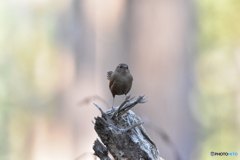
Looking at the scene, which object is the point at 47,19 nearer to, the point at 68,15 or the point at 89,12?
the point at 68,15

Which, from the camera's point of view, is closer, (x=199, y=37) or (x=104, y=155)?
(x=104, y=155)

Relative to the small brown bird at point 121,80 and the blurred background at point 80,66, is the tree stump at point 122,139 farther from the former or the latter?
the blurred background at point 80,66

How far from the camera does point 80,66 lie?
2293 millimetres

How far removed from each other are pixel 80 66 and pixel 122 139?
1.36m

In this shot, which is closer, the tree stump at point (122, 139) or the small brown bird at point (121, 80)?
the tree stump at point (122, 139)

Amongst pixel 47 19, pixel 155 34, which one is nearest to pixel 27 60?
pixel 47 19

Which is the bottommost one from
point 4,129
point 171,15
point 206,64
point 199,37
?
point 4,129

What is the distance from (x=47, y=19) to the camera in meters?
2.27

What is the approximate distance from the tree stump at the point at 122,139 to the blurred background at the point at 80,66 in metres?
1.15

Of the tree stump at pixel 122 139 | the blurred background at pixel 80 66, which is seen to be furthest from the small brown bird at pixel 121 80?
the blurred background at pixel 80 66

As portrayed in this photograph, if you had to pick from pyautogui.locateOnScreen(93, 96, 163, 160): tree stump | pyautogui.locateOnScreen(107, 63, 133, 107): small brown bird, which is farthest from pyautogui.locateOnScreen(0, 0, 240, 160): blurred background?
pyautogui.locateOnScreen(93, 96, 163, 160): tree stump

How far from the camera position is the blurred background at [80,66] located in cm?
225

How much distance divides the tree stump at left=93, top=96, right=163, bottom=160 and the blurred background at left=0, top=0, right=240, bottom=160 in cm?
115

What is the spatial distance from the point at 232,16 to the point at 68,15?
4.62 feet
